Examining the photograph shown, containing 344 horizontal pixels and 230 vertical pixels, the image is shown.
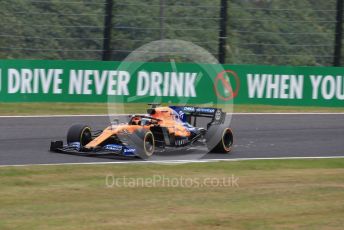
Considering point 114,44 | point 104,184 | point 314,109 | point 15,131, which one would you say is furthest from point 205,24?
point 104,184

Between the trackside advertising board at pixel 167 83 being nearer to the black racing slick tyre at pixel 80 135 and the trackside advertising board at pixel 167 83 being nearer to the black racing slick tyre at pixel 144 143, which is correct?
the black racing slick tyre at pixel 80 135

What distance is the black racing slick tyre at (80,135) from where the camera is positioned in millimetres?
14492

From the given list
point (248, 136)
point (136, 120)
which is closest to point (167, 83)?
point (248, 136)

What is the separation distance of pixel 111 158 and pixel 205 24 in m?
12.2

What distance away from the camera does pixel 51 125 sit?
18.4 m

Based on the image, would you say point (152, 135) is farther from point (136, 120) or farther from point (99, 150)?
point (99, 150)

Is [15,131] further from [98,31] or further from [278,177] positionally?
[98,31]

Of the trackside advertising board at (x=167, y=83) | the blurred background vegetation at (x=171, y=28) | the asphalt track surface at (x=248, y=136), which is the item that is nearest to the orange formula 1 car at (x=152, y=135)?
the asphalt track surface at (x=248, y=136)

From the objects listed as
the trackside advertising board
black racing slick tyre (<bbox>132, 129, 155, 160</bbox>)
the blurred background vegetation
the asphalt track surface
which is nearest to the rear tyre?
the asphalt track surface

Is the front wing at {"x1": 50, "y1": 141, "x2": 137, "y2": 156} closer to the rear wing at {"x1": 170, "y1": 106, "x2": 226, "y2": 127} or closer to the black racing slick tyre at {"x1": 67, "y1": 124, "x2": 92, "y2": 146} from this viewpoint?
the black racing slick tyre at {"x1": 67, "y1": 124, "x2": 92, "y2": 146}

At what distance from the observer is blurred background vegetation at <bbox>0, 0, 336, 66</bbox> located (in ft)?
81.9

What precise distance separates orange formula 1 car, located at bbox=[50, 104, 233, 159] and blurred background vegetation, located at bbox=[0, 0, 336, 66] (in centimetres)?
959

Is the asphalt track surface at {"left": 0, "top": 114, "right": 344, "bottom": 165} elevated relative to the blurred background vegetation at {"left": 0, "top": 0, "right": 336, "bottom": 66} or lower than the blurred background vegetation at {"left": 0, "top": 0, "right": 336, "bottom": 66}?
lower

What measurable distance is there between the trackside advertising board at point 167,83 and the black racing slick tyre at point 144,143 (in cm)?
710
